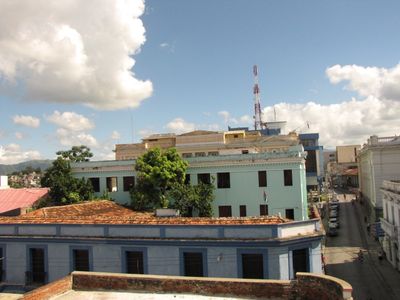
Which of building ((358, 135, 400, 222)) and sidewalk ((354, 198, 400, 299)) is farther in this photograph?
building ((358, 135, 400, 222))

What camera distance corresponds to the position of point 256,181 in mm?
32219

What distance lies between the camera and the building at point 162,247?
17344mm

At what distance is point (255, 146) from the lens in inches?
1902

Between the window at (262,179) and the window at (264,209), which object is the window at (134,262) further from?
the window at (262,179)

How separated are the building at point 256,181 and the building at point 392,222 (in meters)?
6.27

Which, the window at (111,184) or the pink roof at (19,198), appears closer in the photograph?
the pink roof at (19,198)

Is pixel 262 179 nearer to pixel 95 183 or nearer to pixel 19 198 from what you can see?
pixel 95 183

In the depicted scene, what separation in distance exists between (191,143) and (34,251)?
34.1 m

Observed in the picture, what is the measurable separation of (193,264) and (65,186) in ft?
65.1

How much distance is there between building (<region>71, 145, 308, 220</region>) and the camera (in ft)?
103

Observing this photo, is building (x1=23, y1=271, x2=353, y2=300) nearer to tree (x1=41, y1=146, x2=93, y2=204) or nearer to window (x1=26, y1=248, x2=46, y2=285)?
window (x1=26, y1=248, x2=46, y2=285)

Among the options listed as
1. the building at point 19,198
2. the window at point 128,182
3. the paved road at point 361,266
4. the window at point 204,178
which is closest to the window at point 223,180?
the window at point 204,178

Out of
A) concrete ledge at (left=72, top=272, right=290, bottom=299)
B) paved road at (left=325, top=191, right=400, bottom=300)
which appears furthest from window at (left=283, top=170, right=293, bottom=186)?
concrete ledge at (left=72, top=272, right=290, bottom=299)

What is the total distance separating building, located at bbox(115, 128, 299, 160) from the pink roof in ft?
51.8
